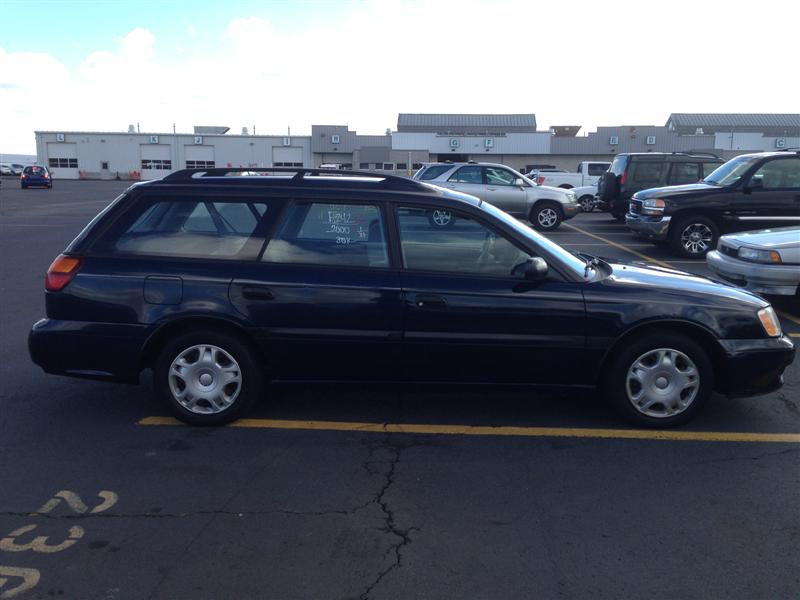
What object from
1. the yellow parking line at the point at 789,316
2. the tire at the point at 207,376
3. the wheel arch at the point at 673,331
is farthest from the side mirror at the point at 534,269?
the yellow parking line at the point at 789,316

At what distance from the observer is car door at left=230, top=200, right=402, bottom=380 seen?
475 centimetres

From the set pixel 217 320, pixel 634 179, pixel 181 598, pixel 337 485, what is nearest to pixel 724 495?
pixel 337 485

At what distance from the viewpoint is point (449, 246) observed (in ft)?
16.0

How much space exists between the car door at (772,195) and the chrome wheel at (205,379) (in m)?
10.7

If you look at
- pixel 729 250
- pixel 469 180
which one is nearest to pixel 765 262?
pixel 729 250

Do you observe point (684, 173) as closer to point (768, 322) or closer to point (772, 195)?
point (772, 195)

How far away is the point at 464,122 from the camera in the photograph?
2657 inches

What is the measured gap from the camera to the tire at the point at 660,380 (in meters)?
4.77

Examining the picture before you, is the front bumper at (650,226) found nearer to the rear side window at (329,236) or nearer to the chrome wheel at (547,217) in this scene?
the chrome wheel at (547,217)

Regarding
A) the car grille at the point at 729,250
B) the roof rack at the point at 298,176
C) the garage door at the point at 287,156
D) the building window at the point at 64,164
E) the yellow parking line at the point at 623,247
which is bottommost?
the yellow parking line at the point at 623,247

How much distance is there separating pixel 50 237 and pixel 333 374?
46.2 ft

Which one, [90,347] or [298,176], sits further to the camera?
[298,176]

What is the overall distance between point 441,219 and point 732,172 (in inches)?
401

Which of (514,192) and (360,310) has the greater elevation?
(514,192)
